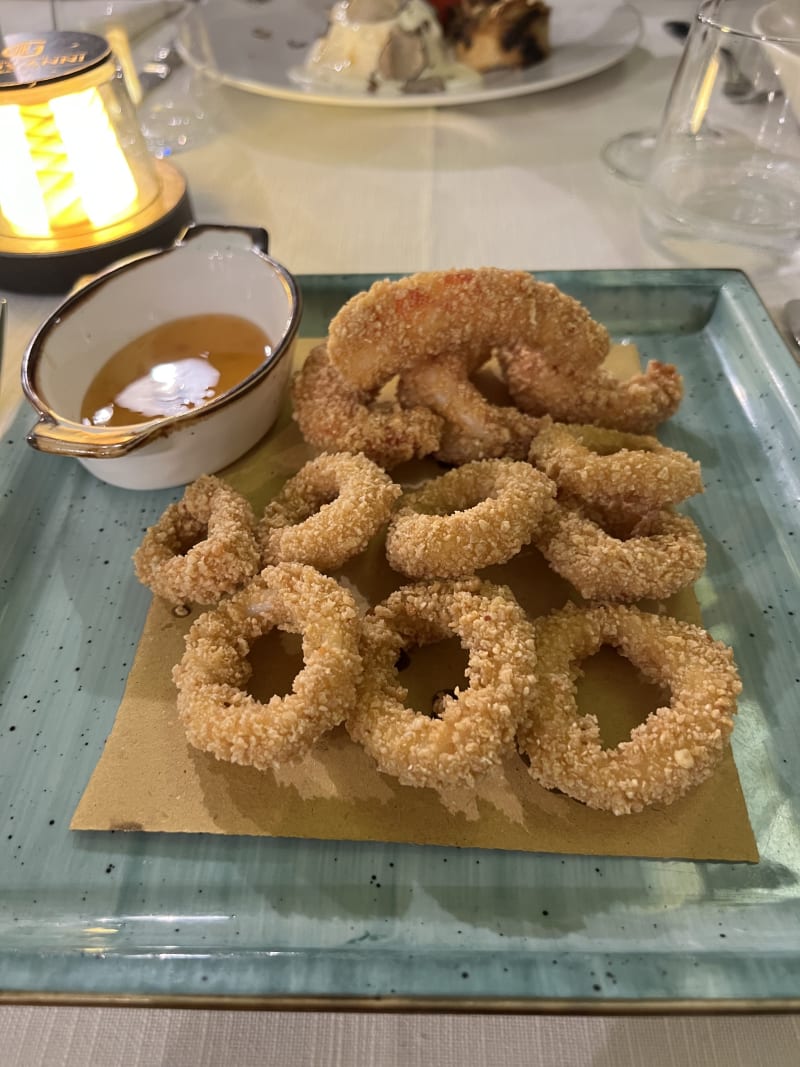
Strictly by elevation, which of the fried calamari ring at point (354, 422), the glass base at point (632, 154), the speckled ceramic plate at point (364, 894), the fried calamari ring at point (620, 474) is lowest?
the speckled ceramic plate at point (364, 894)

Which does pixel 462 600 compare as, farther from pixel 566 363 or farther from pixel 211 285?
pixel 211 285

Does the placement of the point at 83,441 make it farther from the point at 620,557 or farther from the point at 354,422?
the point at 620,557

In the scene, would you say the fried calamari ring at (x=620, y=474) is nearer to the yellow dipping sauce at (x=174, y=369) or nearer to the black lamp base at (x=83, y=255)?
the yellow dipping sauce at (x=174, y=369)

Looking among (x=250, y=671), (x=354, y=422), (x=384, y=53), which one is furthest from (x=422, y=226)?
(x=250, y=671)

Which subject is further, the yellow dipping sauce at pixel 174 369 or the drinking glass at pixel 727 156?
the drinking glass at pixel 727 156

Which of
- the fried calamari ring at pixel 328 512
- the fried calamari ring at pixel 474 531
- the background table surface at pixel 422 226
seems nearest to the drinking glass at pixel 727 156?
the background table surface at pixel 422 226

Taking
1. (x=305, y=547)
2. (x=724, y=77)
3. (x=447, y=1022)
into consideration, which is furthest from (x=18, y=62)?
(x=447, y=1022)
